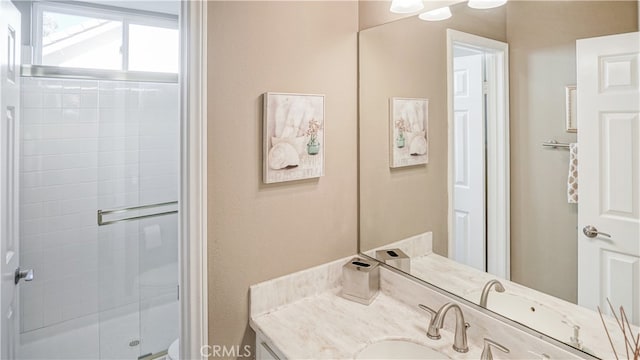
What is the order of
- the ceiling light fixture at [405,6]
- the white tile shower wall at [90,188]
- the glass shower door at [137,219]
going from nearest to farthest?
the ceiling light fixture at [405,6] → the white tile shower wall at [90,188] → the glass shower door at [137,219]

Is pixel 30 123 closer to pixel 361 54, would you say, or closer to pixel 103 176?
pixel 103 176

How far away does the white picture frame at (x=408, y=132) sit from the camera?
4.59 ft

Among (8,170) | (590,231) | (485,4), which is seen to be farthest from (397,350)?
(8,170)

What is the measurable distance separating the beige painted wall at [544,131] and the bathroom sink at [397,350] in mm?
364

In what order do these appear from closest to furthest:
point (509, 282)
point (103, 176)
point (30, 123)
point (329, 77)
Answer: point (509, 282) < point (329, 77) < point (30, 123) < point (103, 176)

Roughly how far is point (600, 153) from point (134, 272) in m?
2.76

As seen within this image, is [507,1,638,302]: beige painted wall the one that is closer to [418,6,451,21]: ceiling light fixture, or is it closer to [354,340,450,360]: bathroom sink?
[418,6,451,21]: ceiling light fixture

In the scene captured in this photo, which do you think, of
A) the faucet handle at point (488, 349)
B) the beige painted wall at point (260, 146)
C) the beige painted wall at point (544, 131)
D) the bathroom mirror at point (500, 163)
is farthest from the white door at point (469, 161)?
the beige painted wall at point (260, 146)

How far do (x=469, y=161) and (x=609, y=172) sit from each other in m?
0.40

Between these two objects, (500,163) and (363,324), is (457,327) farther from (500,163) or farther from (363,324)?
(500,163)

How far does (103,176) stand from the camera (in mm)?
2531

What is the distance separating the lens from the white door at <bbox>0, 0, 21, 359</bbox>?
4.37 ft

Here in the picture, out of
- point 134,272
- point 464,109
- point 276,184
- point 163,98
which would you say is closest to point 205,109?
point 276,184

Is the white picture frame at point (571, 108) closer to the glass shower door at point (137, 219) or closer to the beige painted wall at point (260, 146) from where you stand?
the beige painted wall at point (260, 146)
